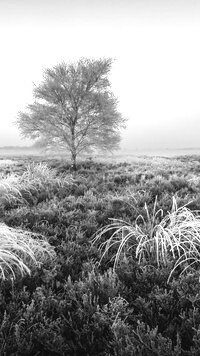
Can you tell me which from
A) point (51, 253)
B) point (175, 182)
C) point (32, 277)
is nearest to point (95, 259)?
point (51, 253)

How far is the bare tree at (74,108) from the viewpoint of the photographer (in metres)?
17.4

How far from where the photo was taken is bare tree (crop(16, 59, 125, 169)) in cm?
1744

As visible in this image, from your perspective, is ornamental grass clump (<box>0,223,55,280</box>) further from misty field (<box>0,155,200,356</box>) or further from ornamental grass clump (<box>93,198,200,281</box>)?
ornamental grass clump (<box>93,198,200,281</box>)

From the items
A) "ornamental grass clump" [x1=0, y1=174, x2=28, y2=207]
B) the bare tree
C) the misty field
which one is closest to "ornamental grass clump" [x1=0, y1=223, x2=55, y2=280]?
the misty field

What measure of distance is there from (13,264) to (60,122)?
15.3 meters

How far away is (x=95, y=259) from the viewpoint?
3.58m

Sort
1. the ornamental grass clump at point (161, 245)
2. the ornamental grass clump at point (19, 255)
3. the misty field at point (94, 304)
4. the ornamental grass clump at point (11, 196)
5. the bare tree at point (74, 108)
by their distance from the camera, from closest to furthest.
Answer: the misty field at point (94, 304), the ornamental grass clump at point (19, 255), the ornamental grass clump at point (161, 245), the ornamental grass clump at point (11, 196), the bare tree at point (74, 108)

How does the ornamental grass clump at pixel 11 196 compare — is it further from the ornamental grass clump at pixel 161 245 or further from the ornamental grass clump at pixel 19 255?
the ornamental grass clump at pixel 161 245

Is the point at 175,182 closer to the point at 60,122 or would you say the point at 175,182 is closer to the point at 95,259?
Answer: the point at 95,259

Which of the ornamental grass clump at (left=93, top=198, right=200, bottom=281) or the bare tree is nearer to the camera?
the ornamental grass clump at (left=93, top=198, right=200, bottom=281)

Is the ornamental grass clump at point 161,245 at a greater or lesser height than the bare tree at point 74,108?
lesser

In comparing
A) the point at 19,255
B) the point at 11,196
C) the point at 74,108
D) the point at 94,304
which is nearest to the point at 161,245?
the point at 94,304

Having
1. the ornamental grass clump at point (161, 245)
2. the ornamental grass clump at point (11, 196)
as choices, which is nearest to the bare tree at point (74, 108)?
the ornamental grass clump at point (11, 196)

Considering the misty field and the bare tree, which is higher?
the bare tree
